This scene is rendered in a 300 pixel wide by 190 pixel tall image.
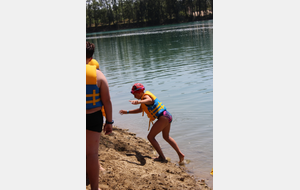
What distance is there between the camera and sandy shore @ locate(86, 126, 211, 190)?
415 centimetres

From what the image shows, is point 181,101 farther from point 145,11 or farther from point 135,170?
point 145,11

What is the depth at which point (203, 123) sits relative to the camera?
23.9 ft

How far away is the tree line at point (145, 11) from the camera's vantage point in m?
92.3

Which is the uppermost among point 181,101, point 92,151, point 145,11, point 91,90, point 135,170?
point 145,11

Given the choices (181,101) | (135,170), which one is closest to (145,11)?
(181,101)

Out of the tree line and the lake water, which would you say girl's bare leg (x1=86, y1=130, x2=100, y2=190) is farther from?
the tree line

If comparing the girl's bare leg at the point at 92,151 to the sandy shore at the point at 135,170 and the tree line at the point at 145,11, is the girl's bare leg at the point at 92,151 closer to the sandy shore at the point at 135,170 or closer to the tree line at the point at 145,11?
the sandy shore at the point at 135,170

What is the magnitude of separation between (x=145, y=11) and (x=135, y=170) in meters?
102

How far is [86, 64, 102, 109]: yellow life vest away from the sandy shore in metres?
1.24

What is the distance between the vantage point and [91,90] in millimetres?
3109

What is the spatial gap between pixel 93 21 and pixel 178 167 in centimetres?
11327

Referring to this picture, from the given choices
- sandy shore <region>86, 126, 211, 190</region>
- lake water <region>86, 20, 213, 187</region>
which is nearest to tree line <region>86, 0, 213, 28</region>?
lake water <region>86, 20, 213, 187</region>

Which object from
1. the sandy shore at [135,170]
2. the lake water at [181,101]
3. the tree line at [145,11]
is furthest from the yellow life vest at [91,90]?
the tree line at [145,11]

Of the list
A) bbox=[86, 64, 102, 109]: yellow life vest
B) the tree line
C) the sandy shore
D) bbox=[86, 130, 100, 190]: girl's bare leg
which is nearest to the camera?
bbox=[86, 64, 102, 109]: yellow life vest
